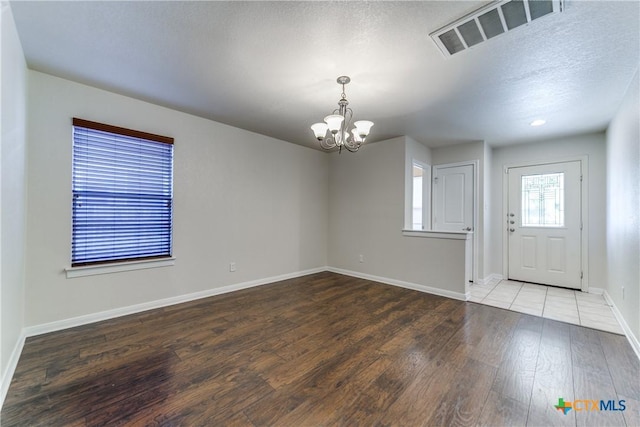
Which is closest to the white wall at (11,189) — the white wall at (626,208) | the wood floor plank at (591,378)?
the wood floor plank at (591,378)

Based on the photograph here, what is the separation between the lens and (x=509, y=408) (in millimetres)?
1571

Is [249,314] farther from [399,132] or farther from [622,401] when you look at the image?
[399,132]

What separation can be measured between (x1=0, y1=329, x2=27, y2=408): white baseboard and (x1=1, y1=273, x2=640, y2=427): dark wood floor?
0.04 meters

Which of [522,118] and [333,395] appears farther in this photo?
[522,118]

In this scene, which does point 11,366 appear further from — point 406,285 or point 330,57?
point 406,285

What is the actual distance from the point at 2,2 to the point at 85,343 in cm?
252

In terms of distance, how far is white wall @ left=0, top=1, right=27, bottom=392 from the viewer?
1.67 metres

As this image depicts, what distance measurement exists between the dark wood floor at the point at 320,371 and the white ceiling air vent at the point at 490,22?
2.41 meters

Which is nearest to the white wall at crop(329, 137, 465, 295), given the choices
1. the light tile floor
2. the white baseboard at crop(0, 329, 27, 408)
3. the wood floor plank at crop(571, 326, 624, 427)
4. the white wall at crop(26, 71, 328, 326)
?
the white wall at crop(26, 71, 328, 326)

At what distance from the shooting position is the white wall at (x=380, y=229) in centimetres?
383

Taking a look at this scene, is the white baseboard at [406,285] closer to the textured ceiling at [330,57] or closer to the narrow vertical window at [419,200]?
the narrow vertical window at [419,200]

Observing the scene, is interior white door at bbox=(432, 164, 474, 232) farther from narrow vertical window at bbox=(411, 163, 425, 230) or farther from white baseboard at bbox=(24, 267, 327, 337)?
white baseboard at bbox=(24, 267, 327, 337)

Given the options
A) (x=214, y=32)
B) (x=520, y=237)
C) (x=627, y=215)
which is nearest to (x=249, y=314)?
(x=214, y=32)

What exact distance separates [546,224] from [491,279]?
1268 mm
